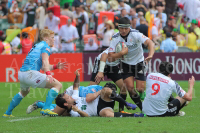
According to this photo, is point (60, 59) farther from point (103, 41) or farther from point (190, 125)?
point (190, 125)

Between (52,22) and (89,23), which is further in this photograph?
(89,23)

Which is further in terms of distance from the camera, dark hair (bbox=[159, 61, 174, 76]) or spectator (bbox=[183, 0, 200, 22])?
spectator (bbox=[183, 0, 200, 22])

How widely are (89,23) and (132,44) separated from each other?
10906 millimetres

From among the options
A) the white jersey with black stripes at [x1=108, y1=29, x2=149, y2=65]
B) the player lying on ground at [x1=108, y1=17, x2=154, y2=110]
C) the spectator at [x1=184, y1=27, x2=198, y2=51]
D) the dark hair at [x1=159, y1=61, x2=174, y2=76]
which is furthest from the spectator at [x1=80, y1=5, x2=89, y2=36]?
the dark hair at [x1=159, y1=61, x2=174, y2=76]

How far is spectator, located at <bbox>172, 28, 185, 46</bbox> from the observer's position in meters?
19.8

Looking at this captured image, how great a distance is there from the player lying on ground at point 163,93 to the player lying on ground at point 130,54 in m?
1.48

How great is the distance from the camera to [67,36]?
19359 mm

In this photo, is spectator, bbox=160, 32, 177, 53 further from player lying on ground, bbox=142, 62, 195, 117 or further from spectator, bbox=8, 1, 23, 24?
player lying on ground, bbox=142, 62, 195, 117

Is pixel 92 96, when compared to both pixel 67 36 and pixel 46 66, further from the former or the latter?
pixel 67 36

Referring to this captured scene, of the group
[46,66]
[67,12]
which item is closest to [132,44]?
[46,66]

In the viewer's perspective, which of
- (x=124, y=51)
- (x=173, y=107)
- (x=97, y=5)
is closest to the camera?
(x=173, y=107)

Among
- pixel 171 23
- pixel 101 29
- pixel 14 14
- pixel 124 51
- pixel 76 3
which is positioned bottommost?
pixel 124 51

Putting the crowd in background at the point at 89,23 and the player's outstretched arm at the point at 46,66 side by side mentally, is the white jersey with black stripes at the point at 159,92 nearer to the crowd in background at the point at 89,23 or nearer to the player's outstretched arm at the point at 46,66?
the player's outstretched arm at the point at 46,66

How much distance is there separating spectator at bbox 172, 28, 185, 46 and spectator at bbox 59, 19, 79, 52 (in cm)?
479
